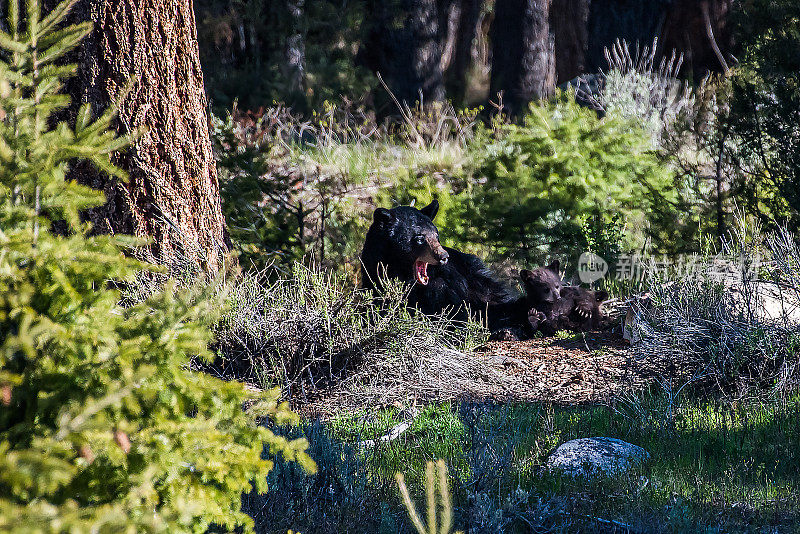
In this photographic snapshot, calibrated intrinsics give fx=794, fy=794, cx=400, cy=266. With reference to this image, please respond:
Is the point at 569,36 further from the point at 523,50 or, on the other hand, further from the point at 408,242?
the point at 408,242

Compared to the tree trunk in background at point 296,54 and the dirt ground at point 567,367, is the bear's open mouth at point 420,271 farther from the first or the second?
the tree trunk in background at point 296,54

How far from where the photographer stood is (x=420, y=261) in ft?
19.7

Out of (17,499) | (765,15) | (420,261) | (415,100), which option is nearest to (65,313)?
(17,499)

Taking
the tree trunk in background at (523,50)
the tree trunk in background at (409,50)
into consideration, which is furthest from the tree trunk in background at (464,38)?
the tree trunk in background at (523,50)

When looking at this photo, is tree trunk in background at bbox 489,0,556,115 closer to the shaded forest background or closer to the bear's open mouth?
the shaded forest background

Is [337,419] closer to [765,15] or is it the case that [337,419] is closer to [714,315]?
[714,315]

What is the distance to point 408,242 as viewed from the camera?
596 cm

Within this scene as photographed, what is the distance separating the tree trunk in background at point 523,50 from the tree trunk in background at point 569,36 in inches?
161

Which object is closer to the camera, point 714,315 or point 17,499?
point 17,499

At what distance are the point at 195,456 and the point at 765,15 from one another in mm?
6026

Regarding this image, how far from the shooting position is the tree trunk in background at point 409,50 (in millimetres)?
17136

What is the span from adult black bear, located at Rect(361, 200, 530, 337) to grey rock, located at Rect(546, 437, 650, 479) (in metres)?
1.93

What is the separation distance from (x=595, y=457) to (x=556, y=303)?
266 cm

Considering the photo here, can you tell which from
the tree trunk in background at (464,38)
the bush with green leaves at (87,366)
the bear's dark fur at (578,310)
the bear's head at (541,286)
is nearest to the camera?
the bush with green leaves at (87,366)
